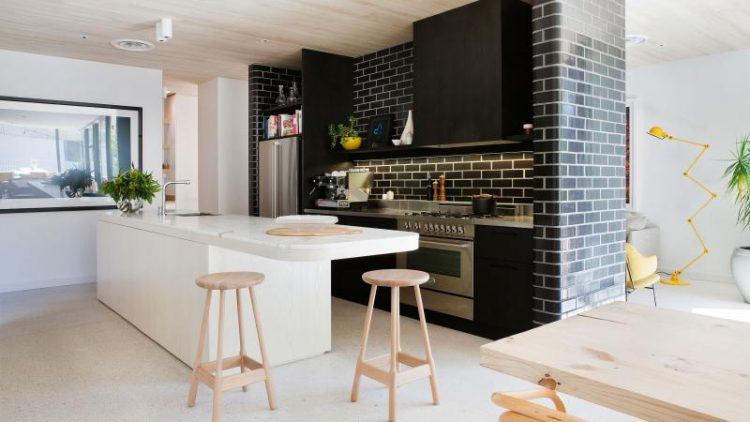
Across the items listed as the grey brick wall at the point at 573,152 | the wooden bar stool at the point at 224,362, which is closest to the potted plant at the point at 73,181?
the wooden bar stool at the point at 224,362

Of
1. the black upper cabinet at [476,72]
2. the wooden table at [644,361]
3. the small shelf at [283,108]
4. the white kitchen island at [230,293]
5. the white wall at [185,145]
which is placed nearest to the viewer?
the wooden table at [644,361]

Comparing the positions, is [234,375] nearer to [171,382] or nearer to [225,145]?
Answer: [171,382]

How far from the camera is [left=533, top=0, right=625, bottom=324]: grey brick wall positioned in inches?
141

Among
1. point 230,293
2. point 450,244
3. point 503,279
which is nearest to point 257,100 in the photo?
point 450,244

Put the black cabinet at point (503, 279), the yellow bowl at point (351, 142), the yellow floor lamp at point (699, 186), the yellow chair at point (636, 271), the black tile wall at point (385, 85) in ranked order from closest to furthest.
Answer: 1. the black cabinet at point (503, 279)
2. the yellow chair at point (636, 271)
3. the black tile wall at point (385, 85)
4. the yellow bowl at point (351, 142)
5. the yellow floor lamp at point (699, 186)

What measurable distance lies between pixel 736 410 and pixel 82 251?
6.75 metres

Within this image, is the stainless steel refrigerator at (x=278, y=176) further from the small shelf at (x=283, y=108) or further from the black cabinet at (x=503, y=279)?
the black cabinet at (x=503, y=279)

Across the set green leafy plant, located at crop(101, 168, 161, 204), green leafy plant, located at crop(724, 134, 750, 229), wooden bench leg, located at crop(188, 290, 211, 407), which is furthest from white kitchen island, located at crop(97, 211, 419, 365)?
green leafy plant, located at crop(724, 134, 750, 229)

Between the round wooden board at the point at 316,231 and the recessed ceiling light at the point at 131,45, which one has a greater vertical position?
the recessed ceiling light at the point at 131,45

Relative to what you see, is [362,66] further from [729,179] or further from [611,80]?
[729,179]

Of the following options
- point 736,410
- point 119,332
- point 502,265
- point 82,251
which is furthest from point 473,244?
point 82,251

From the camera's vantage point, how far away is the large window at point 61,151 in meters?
5.84

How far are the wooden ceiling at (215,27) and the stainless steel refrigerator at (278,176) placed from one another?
104 centimetres

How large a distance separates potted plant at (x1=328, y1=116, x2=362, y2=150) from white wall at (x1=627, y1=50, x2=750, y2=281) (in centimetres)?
379
